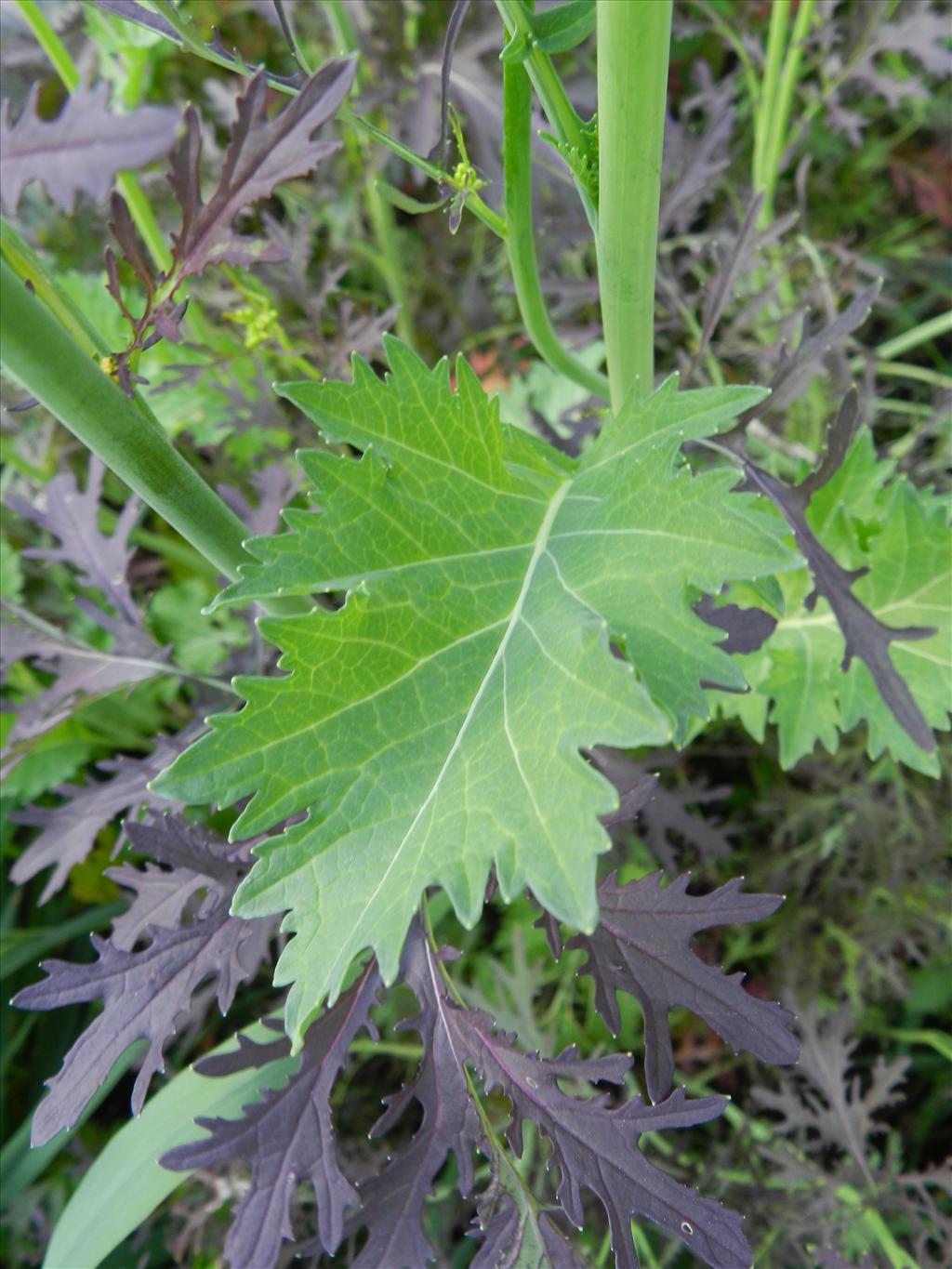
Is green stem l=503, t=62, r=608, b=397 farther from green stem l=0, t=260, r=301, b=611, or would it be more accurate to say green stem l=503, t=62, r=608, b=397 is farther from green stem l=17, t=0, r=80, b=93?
green stem l=17, t=0, r=80, b=93

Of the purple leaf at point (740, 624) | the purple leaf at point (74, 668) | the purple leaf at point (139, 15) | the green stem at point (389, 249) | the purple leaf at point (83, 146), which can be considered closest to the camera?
the purple leaf at point (83, 146)

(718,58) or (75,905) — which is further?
(718,58)

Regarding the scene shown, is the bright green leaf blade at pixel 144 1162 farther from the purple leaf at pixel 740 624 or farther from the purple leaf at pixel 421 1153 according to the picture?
the purple leaf at pixel 740 624

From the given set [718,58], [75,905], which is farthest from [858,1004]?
[718,58]

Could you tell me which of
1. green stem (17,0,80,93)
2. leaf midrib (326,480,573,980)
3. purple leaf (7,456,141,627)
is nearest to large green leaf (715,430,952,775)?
leaf midrib (326,480,573,980)

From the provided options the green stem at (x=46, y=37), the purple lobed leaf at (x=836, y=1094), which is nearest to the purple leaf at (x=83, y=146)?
the green stem at (x=46, y=37)

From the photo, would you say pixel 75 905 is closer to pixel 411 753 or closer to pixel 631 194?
pixel 411 753

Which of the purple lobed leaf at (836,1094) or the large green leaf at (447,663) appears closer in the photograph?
the large green leaf at (447,663)
